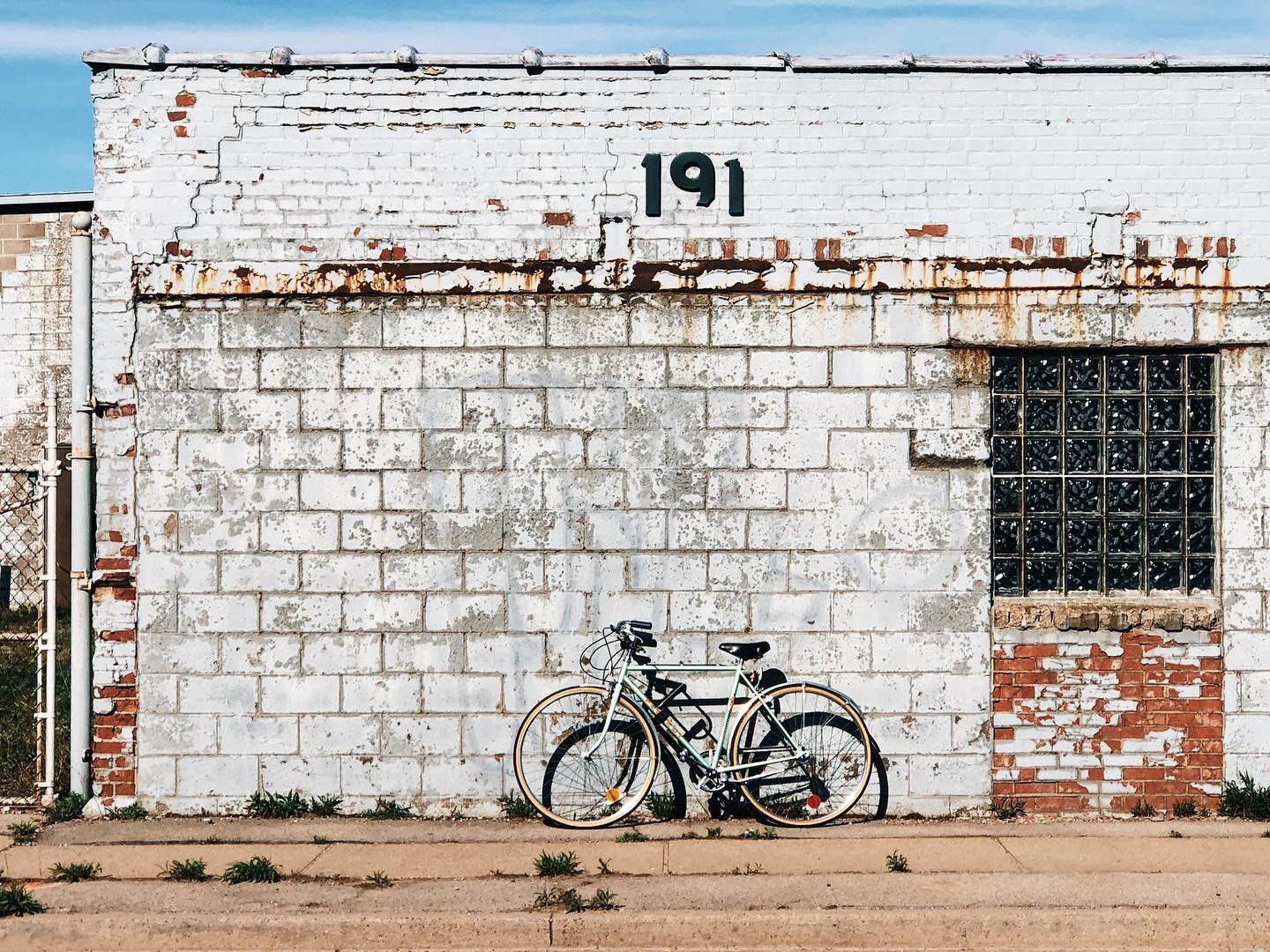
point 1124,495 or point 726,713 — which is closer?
point 726,713

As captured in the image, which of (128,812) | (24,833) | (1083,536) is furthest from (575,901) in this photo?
(1083,536)

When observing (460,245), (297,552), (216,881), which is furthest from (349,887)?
(460,245)

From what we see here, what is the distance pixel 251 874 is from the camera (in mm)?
5965

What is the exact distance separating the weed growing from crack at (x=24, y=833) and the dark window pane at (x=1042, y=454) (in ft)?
19.1

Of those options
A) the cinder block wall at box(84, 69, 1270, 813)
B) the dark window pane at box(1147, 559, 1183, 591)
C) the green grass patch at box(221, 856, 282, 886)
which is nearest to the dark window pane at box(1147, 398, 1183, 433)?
the cinder block wall at box(84, 69, 1270, 813)

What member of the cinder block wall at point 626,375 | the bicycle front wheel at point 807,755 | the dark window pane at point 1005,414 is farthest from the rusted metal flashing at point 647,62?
the bicycle front wheel at point 807,755

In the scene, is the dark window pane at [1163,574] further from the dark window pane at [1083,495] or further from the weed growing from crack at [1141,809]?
the weed growing from crack at [1141,809]

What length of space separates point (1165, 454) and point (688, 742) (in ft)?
10.5

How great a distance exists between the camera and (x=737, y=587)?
7.12 m

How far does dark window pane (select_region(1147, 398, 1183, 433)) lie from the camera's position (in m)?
7.18

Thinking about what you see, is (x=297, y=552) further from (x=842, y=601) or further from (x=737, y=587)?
(x=842, y=601)

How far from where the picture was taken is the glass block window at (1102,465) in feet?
23.5

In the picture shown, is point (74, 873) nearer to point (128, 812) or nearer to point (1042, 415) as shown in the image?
point (128, 812)

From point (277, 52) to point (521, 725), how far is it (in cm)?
399
